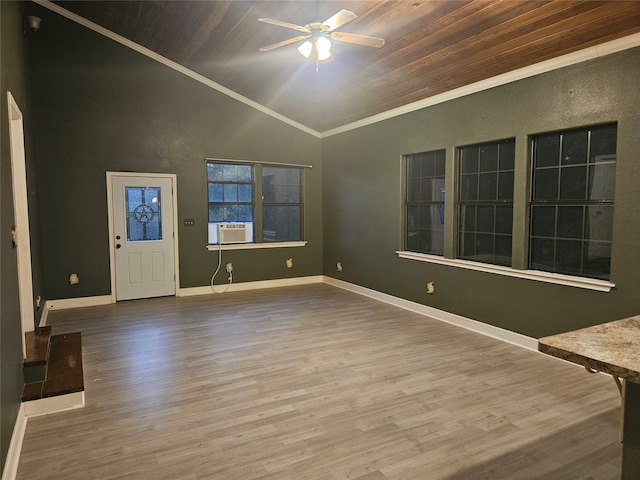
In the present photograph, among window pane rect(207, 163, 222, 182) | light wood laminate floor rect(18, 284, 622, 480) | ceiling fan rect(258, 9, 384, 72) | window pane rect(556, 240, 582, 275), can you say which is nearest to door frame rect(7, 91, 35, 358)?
light wood laminate floor rect(18, 284, 622, 480)

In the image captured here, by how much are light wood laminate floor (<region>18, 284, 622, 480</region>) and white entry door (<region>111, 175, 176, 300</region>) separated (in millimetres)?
1601

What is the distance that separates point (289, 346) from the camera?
4160 mm

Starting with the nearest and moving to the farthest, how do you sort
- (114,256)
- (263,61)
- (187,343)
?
1. (187,343)
2. (263,61)
3. (114,256)

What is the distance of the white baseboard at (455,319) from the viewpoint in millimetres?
4152

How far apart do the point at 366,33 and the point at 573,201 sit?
2525mm

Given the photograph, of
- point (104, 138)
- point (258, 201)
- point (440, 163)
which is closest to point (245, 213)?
point (258, 201)

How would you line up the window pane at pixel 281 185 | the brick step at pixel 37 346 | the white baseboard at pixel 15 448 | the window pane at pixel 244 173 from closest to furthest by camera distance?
the white baseboard at pixel 15 448
the brick step at pixel 37 346
the window pane at pixel 244 173
the window pane at pixel 281 185

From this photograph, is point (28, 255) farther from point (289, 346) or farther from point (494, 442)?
point (494, 442)

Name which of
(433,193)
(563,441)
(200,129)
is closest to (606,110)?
(433,193)

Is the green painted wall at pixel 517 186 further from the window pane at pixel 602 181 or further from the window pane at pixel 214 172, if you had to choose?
the window pane at pixel 214 172

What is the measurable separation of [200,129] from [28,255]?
136 inches

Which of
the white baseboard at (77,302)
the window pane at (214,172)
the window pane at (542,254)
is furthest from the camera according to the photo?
the window pane at (214,172)

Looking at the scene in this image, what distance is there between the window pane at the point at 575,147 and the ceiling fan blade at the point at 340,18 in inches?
91.4

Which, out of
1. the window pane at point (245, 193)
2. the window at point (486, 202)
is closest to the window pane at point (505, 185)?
the window at point (486, 202)
